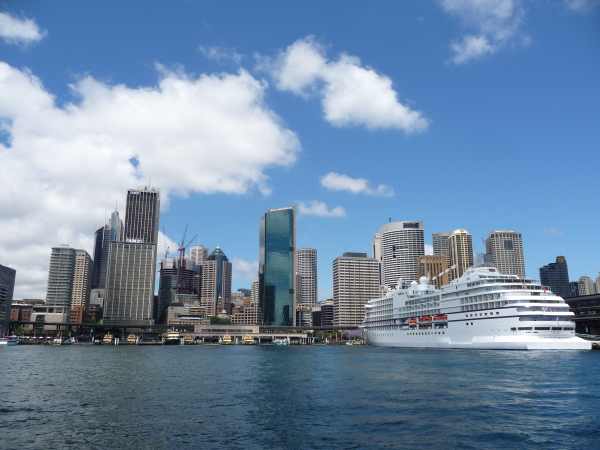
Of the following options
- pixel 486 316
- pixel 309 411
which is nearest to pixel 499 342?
pixel 486 316

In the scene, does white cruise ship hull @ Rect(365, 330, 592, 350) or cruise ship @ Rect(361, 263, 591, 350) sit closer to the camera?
white cruise ship hull @ Rect(365, 330, 592, 350)

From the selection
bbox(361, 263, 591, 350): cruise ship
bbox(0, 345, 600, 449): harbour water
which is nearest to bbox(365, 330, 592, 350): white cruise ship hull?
bbox(361, 263, 591, 350): cruise ship

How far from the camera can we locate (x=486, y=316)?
386 feet

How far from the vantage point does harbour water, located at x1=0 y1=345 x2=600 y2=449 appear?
1221 inches

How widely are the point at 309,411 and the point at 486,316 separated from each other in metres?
89.5

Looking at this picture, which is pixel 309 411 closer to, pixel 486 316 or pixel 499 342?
pixel 499 342

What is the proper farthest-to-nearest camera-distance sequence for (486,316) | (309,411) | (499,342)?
1. (486,316)
2. (499,342)
3. (309,411)

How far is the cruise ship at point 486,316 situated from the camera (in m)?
109

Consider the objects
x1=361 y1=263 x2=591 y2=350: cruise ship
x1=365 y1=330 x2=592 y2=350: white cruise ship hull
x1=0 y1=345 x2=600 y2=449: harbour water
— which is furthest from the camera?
x1=361 y1=263 x2=591 y2=350: cruise ship

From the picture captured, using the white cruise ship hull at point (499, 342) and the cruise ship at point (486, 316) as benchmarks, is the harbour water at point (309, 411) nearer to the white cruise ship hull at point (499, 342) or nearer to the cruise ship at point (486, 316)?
the white cruise ship hull at point (499, 342)

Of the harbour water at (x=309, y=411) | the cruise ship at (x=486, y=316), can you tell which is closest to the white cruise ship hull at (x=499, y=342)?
the cruise ship at (x=486, y=316)

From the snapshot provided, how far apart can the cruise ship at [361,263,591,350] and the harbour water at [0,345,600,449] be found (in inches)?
1745

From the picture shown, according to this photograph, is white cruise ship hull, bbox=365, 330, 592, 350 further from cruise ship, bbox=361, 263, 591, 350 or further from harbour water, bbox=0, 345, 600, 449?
harbour water, bbox=0, 345, 600, 449

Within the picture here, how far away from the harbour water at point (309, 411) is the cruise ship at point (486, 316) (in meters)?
44.3
